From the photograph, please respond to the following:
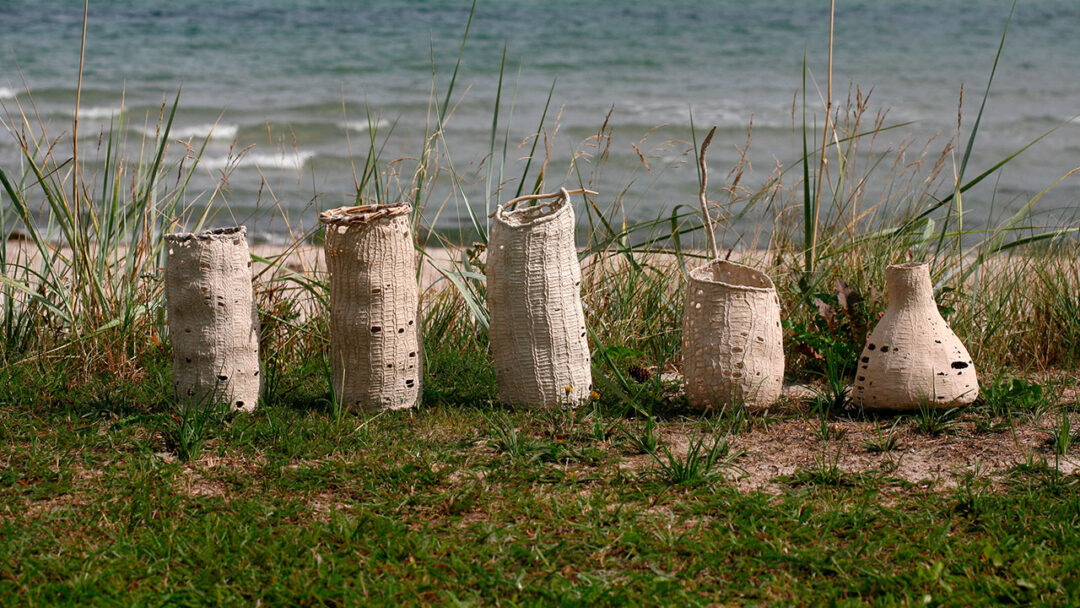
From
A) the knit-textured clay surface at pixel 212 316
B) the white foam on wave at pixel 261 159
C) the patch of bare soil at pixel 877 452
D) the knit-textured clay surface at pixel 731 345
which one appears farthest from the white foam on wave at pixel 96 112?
the patch of bare soil at pixel 877 452

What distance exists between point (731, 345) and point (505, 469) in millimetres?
859

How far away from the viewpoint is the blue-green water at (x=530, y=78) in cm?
984

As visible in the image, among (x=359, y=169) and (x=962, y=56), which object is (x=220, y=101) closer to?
(x=359, y=169)

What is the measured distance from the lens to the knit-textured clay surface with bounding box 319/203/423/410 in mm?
3033

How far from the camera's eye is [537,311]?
3.15m

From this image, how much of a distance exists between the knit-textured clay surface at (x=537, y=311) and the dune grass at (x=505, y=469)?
0.10m

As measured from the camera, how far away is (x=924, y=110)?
508 inches

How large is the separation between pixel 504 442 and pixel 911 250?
90.4 inches

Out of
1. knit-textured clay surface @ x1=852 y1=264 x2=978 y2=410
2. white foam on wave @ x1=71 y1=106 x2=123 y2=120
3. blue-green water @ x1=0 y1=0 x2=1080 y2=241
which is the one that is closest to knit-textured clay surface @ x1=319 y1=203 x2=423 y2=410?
blue-green water @ x1=0 y1=0 x2=1080 y2=241

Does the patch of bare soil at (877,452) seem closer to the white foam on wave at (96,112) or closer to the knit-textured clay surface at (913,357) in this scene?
the knit-textured clay surface at (913,357)

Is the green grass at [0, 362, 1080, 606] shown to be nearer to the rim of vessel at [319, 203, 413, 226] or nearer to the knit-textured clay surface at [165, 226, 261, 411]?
the knit-textured clay surface at [165, 226, 261, 411]

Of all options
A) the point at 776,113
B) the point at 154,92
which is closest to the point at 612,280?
the point at 776,113

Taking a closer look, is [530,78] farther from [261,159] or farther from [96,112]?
[96,112]

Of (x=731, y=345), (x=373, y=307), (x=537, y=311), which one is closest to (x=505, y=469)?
(x=537, y=311)
